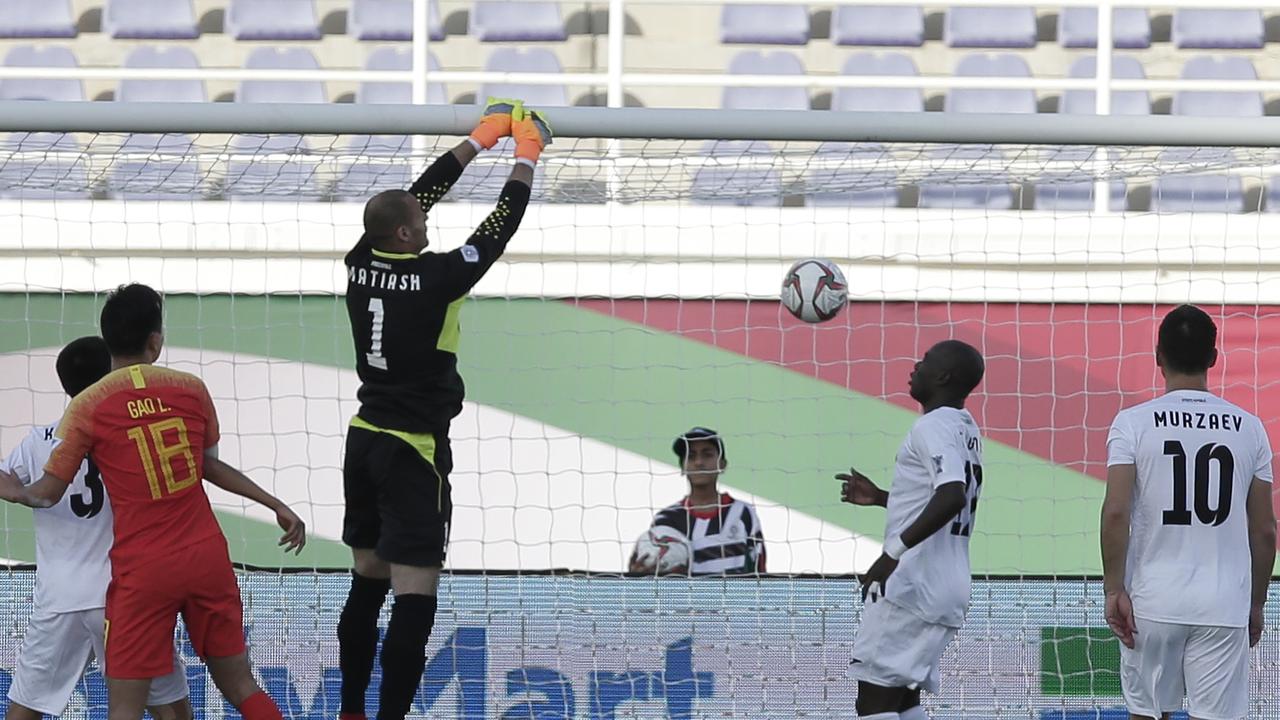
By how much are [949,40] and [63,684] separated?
8931 mm

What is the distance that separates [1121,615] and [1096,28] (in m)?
8.52

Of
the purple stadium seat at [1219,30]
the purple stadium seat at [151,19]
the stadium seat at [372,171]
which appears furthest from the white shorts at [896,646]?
the purple stadium seat at [151,19]

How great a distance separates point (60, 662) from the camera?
15.8 feet

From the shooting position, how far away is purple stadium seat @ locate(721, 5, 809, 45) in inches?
462

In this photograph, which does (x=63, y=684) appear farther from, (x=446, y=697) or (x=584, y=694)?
(x=584, y=694)

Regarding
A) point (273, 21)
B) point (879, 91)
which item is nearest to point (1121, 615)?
point (879, 91)

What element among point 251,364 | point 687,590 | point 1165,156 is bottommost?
point 687,590

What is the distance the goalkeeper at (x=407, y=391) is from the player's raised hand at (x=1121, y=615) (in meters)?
2.02

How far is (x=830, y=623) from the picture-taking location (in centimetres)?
659

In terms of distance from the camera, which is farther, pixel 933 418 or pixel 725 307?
pixel 725 307

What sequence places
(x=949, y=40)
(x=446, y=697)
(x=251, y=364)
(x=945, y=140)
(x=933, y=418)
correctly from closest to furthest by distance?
(x=933, y=418) → (x=945, y=140) → (x=446, y=697) → (x=251, y=364) → (x=949, y=40)

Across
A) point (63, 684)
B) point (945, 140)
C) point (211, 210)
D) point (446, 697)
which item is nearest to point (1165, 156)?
point (945, 140)

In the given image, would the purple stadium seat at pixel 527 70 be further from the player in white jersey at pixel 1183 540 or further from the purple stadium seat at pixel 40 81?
the player in white jersey at pixel 1183 540

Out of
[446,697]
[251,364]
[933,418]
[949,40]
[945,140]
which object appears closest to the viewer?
[933,418]
